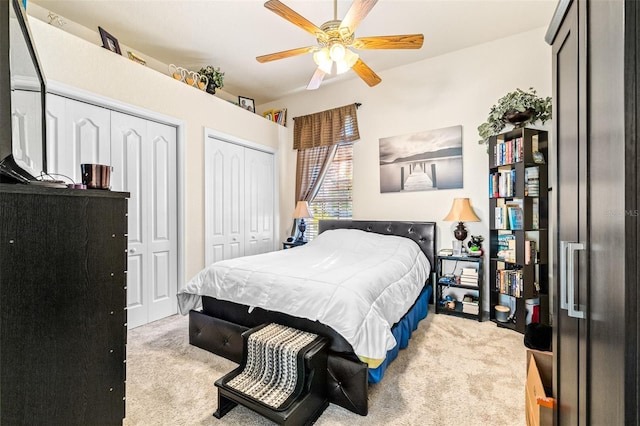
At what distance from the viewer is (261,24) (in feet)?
9.64

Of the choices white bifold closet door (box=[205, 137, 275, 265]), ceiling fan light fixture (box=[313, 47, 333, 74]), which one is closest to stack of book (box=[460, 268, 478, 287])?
ceiling fan light fixture (box=[313, 47, 333, 74])

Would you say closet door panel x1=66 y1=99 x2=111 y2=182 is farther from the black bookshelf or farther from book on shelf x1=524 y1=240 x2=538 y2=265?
book on shelf x1=524 y1=240 x2=538 y2=265

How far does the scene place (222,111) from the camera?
3805 mm

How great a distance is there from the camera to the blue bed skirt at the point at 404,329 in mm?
1791

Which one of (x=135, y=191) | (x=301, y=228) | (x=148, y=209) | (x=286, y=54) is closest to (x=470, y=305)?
(x=301, y=228)

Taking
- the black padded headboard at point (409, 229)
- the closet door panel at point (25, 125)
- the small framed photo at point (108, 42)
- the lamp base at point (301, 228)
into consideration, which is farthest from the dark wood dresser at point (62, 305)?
the lamp base at point (301, 228)

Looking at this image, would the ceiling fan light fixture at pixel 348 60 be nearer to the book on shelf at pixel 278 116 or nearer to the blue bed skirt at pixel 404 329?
the blue bed skirt at pixel 404 329

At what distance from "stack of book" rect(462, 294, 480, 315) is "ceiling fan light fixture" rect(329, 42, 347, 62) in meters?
2.85

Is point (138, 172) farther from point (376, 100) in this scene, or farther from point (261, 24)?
point (376, 100)

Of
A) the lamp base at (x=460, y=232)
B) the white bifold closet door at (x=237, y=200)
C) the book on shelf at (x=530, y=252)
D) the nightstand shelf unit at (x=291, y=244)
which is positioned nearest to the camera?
the book on shelf at (x=530, y=252)

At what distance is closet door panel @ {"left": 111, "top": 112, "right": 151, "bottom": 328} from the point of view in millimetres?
2818

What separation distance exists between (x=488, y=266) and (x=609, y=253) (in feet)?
9.37

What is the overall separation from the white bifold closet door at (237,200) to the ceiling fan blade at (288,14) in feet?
7.03

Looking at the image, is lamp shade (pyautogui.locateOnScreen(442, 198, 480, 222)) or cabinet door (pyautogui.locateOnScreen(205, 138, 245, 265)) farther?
cabinet door (pyautogui.locateOnScreen(205, 138, 245, 265))
